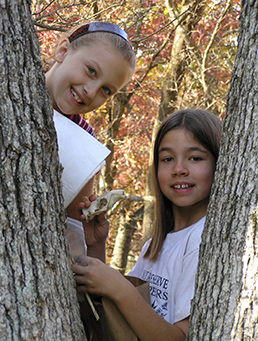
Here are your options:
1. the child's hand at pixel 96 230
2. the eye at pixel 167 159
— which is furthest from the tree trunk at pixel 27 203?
the eye at pixel 167 159

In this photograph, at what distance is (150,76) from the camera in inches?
291

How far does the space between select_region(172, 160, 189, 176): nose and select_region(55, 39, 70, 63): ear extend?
2.46ft

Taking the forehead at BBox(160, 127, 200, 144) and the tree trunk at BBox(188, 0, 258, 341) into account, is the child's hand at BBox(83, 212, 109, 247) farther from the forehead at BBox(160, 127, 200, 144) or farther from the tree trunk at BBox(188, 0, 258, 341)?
the tree trunk at BBox(188, 0, 258, 341)

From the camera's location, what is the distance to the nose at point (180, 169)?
2.06 m

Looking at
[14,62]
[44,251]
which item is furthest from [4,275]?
[14,62]

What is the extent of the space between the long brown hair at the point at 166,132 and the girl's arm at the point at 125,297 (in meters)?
0.46

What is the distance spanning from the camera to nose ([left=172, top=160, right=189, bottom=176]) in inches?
81.0

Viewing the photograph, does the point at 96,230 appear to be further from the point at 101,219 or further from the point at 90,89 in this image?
the point at 90,89

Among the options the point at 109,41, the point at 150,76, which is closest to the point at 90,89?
the point at 109,41

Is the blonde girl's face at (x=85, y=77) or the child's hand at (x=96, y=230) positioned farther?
the blonde girl's face at (x=85, y=77)

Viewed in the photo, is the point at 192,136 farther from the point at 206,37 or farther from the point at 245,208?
the point at 206,37

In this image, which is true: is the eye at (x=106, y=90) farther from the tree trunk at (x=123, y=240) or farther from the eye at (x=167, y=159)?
the tree trunk at (x=123, y=240)

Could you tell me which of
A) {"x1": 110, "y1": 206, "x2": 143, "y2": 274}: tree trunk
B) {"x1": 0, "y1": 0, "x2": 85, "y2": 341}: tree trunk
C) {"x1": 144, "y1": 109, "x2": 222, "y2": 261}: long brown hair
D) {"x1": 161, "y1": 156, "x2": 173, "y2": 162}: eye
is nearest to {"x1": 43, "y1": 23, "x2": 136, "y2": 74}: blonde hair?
{"x1": 144, "y1": 109, "x2": 222, "y2": 261}: long brown hair

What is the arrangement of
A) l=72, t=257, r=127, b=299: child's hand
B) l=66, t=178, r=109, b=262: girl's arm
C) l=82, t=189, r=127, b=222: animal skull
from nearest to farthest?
l=72, t=257, r=127, b=299: child's hand
l=82, t=189, r=127, b=222: animal skull
l=66, t=178, r=109, b=262: girl's arm
